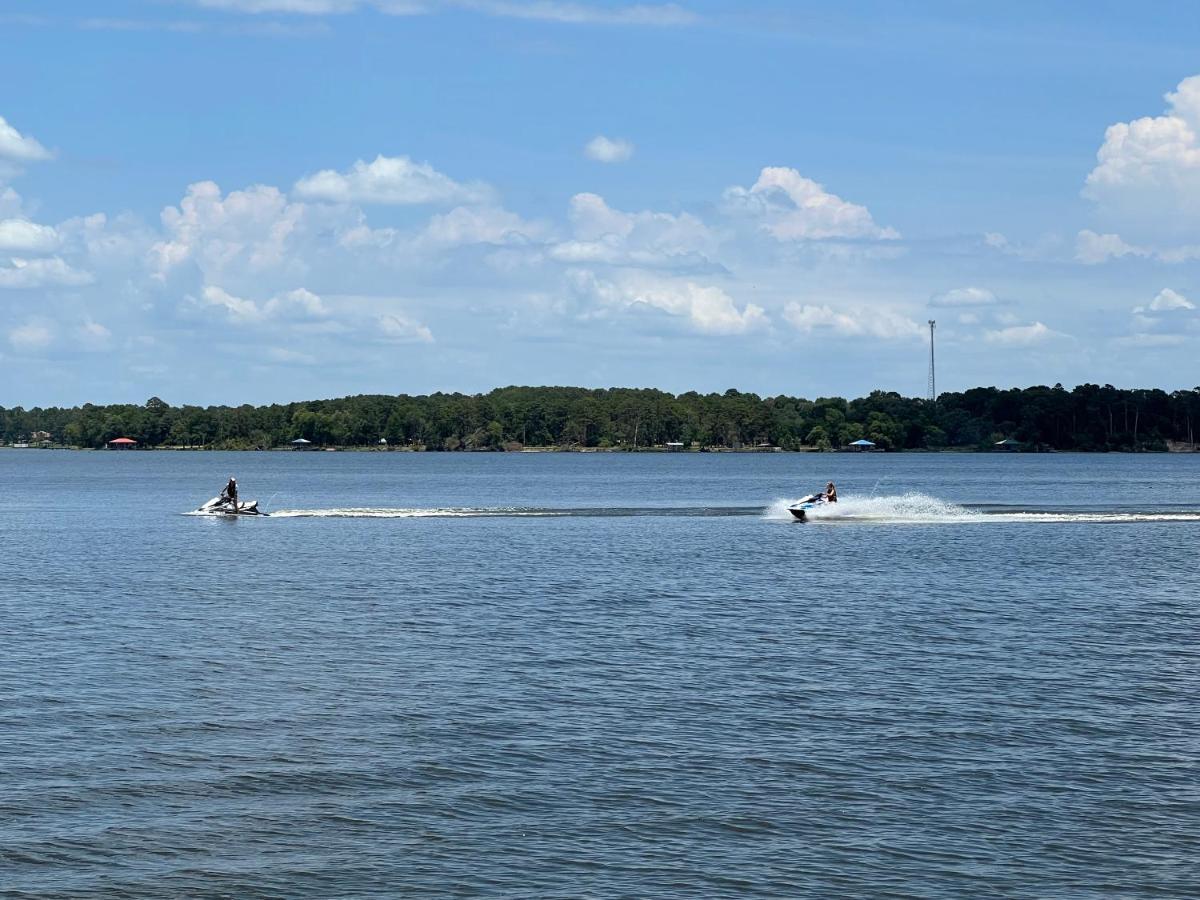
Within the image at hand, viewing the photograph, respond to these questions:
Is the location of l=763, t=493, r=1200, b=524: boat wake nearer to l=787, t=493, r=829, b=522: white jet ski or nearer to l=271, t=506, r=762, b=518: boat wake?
l=787, t=493, r=829, b=522: white jet ski

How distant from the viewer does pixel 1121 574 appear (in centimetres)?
5347

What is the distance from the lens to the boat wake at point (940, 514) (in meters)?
83.9

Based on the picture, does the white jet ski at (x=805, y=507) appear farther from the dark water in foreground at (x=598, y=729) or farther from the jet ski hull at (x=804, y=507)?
the dark water in foreground at (x=598, y=729)

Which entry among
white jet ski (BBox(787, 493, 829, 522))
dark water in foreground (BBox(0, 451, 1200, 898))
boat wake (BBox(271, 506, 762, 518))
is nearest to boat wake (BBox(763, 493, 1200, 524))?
white jet ski (BBox(787, 493, 829, 522))

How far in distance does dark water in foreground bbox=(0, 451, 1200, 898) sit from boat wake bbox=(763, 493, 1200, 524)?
2712 centimetres

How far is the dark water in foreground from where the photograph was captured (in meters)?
17.8

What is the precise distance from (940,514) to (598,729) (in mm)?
68996

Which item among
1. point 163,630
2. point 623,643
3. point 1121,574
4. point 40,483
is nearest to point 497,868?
point 623,643

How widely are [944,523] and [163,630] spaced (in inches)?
2228

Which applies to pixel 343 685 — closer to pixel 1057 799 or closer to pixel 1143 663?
pixel 1057 799

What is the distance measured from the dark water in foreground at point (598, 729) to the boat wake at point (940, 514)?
27.1m

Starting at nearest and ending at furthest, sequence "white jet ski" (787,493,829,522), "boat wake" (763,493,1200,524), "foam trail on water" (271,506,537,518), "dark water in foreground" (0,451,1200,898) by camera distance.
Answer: "dark water in foreground" (0,451,1200,898) < "white jet ski" (787,493,829,522) < "boat wake" (763,493,1200,524) < "foam trail on water" (271,506,537,518)

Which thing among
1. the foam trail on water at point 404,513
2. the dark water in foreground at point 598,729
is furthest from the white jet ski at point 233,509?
the dark water in foreground at point 598,729

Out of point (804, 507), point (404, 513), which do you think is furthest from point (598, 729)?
point (404, 513)
